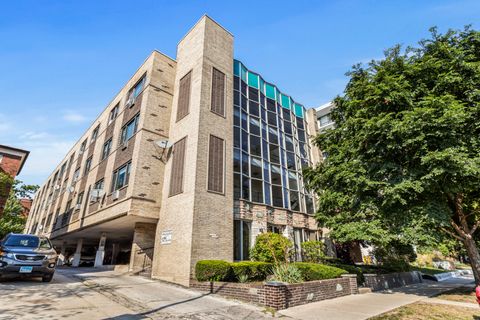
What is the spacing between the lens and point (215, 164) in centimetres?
1456

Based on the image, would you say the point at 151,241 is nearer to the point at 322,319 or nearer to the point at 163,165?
the point at 163,165

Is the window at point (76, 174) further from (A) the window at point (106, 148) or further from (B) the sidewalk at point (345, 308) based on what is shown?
(B) the sidewalk at point (345, 308)

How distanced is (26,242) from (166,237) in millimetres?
5889

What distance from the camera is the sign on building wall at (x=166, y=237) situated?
531 inches

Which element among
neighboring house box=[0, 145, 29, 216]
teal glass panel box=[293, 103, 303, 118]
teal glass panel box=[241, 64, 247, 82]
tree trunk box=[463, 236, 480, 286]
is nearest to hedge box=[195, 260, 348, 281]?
tree trunk box=[463, 236, 480, 286]

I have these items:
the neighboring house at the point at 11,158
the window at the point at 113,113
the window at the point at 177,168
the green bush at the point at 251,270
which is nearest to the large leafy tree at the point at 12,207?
the neighboring house at the point at 11,158

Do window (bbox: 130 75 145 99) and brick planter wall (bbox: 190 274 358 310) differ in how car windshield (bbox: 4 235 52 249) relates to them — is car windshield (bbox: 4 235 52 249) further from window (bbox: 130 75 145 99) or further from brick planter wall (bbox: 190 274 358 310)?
window (bbox: 130 75 145 99)

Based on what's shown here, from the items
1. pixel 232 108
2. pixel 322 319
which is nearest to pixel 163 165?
pixel 232 108

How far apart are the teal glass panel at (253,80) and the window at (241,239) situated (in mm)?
11390

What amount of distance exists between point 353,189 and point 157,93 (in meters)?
14.0

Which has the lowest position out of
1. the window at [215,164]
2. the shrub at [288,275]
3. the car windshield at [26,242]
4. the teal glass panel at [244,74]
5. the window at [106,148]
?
the shrub at [288,275]

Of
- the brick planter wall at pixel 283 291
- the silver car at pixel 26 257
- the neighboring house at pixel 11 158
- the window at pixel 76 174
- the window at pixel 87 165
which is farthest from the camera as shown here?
the window at pixel 76 174

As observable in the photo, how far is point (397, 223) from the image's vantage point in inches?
409

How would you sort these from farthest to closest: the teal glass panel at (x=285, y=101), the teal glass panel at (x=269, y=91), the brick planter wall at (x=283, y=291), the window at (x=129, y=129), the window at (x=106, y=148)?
the teal glass panel at (x=285, y=101) → the teal glass panel at (x=269, y=91) → the window at (x=106, y=148) → the window at (x=129, y=129) → the brick planter wall at (x=283, y=291)
